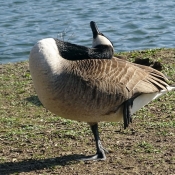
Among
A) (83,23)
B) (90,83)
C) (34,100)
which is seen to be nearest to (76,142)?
(90,83)

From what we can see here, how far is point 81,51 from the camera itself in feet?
18.2

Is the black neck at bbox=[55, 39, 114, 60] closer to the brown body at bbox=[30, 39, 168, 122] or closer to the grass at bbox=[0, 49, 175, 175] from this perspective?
the brown body at bbox=[30, 39, 168, 122]

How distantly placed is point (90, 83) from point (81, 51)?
1.49ft

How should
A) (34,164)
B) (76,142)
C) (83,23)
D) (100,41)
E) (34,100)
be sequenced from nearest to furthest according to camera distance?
(34,164), (100,41), (76,142), (34,100), (83,23)

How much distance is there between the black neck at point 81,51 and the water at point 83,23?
24.9 ft

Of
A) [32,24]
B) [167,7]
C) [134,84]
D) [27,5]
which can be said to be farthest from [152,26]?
[134,84]

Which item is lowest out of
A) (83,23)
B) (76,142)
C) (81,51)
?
(83,23)

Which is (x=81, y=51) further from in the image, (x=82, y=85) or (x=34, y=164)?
(x=34, y=164)

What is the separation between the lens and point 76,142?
6141mm

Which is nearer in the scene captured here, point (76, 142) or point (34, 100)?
point (76, 142)

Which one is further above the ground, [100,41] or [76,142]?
[100,41]

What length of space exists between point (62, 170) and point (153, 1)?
14.7m

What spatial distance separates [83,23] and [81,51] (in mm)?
11120

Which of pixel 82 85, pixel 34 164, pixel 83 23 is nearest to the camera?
pixel 82 85
